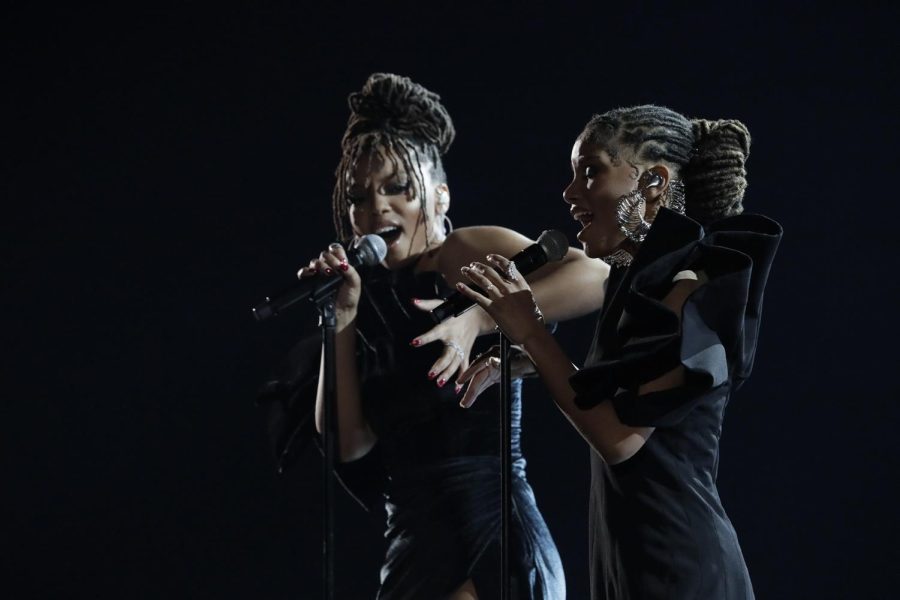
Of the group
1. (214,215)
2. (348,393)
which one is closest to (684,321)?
(348,393)

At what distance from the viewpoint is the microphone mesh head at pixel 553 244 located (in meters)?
1.52

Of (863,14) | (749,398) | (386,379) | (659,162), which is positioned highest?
(863,14)

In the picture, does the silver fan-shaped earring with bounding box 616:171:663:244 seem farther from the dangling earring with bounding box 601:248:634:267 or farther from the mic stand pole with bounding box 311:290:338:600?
the mic stand pole with bounding box 311:290:338:600

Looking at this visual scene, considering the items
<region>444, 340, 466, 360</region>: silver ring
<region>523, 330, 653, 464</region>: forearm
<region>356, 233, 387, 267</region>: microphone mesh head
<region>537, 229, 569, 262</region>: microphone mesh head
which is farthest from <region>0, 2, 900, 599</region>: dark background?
<region>523, 330, 653, 464</region>: forearm

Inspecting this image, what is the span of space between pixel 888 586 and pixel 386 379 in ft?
4.04

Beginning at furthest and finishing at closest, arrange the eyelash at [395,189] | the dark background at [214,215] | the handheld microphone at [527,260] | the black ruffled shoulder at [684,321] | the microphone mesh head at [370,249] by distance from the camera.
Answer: the dark background at [214,215] → the eyelash at [395,189] → the microphone mesh head at [370,249] → the handheld microphone at [527,260] → the black ruffled shoulder at [684,321]

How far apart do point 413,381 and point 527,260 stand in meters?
0.65

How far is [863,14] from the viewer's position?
101 inches

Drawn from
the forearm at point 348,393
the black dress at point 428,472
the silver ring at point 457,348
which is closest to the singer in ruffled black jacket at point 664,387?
the silver ring at point 457,348

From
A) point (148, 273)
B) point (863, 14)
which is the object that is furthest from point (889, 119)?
point (148, 273)

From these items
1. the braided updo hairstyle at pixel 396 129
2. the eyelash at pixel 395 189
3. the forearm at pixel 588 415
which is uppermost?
the braided updo hairstyle at pixel 396 129

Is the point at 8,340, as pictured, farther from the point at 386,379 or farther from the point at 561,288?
the point at 561,288

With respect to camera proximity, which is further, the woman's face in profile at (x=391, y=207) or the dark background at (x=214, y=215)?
the dark background at (x=214, y=215)

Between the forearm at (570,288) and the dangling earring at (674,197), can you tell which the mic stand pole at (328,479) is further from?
the dangling earring at (674,197)
